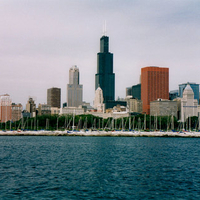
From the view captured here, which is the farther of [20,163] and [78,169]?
[20,163]

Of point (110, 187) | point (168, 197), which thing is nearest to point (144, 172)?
point (110, 187)

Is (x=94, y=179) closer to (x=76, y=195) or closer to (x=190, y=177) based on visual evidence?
(x=76, y=195)

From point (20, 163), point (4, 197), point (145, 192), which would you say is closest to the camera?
point (4, 197)

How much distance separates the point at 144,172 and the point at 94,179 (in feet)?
29.2

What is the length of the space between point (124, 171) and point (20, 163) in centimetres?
1787

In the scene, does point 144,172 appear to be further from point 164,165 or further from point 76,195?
point 76,195

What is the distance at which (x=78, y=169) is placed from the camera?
5200cm

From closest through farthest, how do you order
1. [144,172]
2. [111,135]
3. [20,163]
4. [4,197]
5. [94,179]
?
[4,197], [94,179], [144,172], [20,163], [111,135]

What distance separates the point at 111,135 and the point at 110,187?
133 meters

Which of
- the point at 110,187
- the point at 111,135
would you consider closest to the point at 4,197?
the point at 110,187

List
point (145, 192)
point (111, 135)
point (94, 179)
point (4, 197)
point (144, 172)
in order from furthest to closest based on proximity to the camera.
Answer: point (111, 135) → point (144, 172) → point (94, 179) → point (145, 192) → point (4, 197)

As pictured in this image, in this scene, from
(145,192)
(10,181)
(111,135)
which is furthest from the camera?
(111,135)

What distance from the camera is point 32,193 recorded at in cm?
3534

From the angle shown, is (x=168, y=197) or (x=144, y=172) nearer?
(x=168, y=197)
